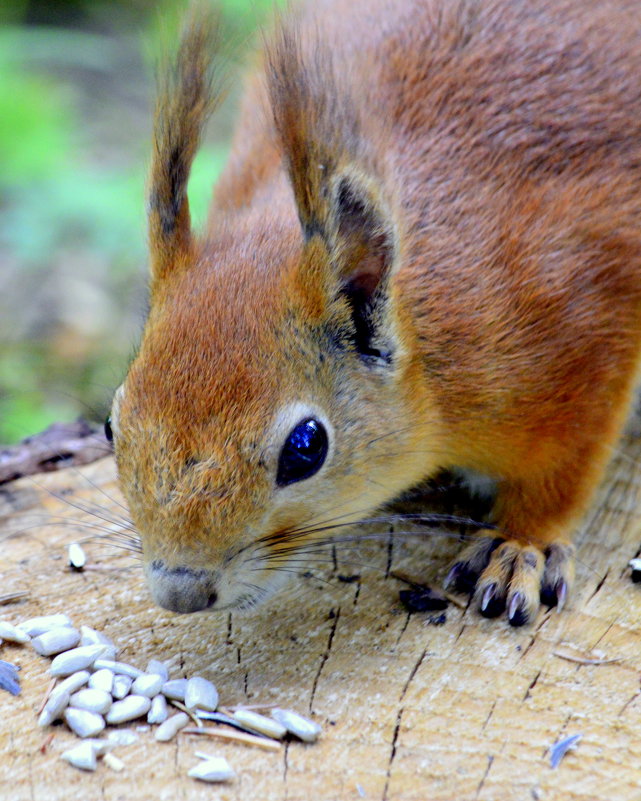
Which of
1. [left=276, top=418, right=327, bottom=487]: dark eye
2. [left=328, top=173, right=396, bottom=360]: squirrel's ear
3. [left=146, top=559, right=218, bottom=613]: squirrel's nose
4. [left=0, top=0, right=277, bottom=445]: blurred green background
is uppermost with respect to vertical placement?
[left=328, top=173, right=396, bottom=360]: squirrel's ear

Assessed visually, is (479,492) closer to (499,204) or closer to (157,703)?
(499,204)

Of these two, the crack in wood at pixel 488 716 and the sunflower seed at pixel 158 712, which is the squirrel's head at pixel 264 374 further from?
the crack in wood at pixel 488 716

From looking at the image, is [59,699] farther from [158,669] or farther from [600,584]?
[600,584]

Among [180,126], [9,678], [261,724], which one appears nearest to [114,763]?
[261,724]

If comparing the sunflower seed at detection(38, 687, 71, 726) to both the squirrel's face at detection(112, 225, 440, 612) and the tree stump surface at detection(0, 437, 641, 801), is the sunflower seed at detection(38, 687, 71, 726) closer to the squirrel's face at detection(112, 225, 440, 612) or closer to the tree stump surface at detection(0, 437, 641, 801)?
the tree stump surface at detection(0, 437, 641, 801)

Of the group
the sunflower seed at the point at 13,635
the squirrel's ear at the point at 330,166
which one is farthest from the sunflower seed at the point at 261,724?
the squirrel's ear at the point at 330,166

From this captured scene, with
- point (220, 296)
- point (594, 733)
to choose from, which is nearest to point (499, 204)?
point (220, 296)

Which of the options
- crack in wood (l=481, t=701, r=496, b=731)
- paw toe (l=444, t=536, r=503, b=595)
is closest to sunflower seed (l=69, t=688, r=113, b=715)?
crack in wood (l=481, t=701, r=496, b=731)
